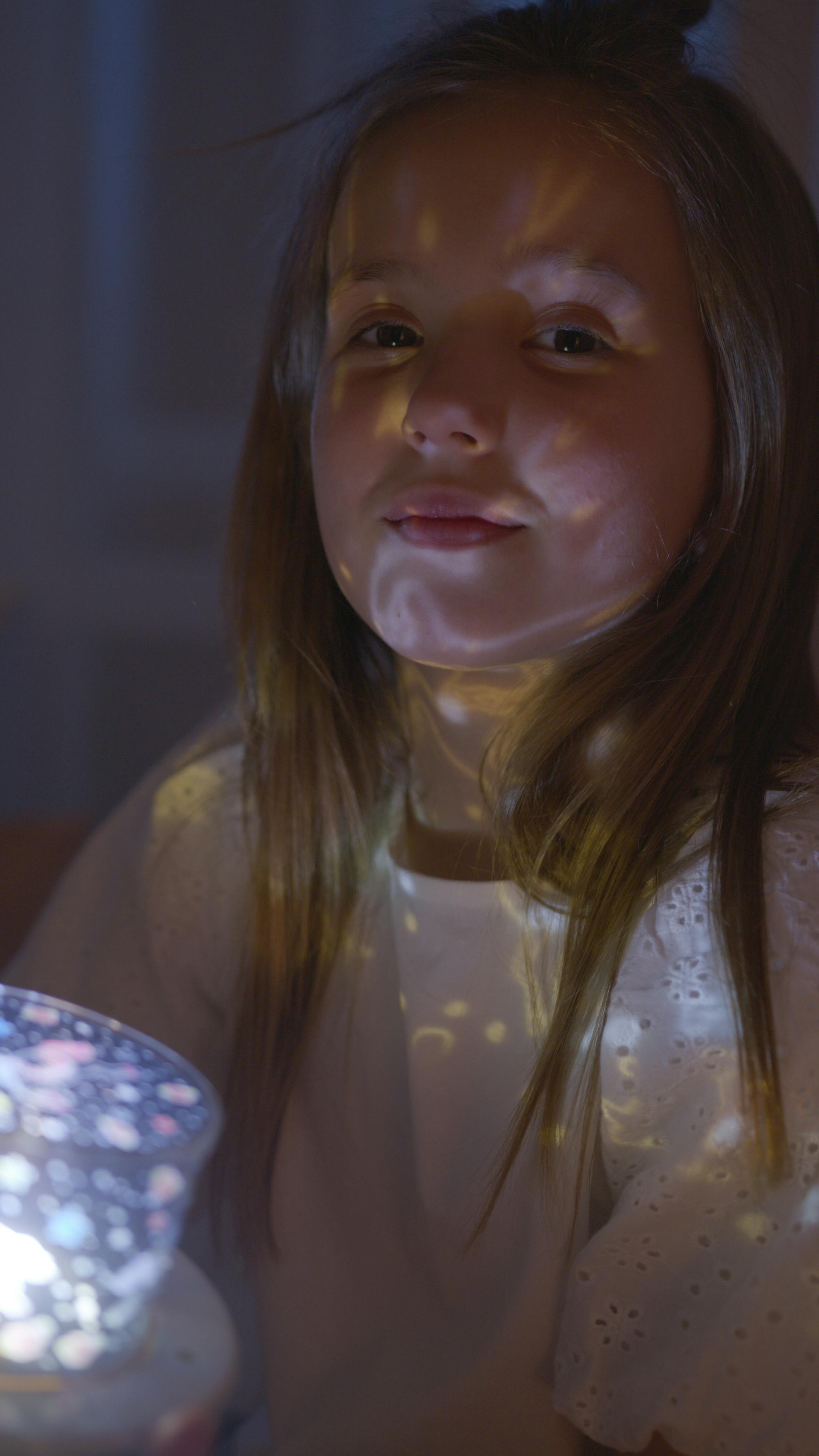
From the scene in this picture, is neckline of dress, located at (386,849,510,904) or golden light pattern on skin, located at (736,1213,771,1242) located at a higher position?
neckline of dress, located at (386,849,510,904)

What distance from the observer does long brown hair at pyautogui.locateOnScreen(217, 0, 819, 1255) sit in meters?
0.61

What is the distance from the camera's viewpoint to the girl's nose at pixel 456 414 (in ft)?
1.86

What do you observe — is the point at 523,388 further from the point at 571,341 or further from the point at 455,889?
the point at 455,889

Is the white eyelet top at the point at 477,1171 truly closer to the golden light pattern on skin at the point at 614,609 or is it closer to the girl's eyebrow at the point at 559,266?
the golden light pattern on skin at the point at 614,609

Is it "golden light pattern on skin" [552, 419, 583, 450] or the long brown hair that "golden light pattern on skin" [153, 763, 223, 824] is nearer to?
the long brown hair

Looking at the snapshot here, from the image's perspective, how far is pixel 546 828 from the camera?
0.65 metres

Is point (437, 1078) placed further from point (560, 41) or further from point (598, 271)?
point (560, 41)

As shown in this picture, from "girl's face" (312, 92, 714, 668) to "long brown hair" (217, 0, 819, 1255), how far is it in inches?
0.8

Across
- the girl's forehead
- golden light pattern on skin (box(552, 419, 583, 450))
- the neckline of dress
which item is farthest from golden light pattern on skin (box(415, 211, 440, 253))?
the neckline of dress

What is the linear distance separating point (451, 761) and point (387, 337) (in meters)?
0.23

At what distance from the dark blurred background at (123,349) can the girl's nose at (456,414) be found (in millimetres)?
404

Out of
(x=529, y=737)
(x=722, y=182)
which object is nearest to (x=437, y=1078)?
(x=529, y=737)

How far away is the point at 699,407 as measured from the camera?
62cm

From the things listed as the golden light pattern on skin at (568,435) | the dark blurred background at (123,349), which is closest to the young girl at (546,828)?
the golden light pattern on skin at (568,435)
